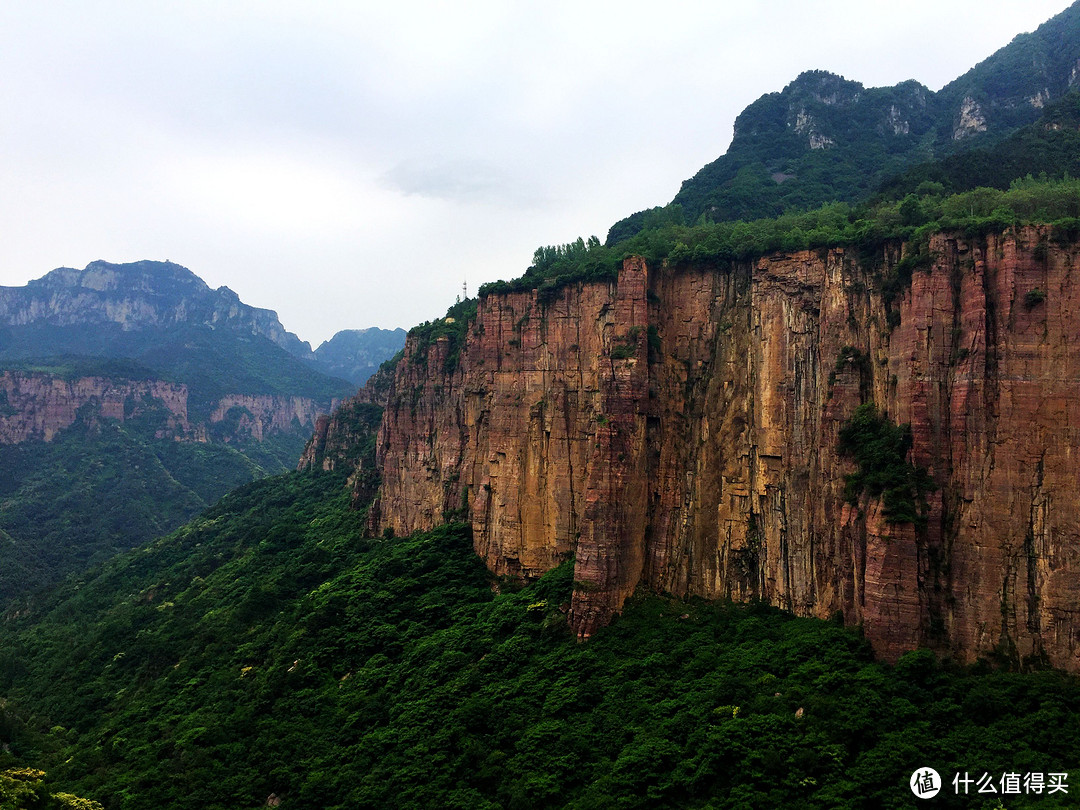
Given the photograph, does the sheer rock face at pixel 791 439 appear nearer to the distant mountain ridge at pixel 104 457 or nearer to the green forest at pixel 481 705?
the green forest at pixel 481 705

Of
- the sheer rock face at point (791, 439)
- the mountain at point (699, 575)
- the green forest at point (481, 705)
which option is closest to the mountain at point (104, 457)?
the green forest at point (481, 705)

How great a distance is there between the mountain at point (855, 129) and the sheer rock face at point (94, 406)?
11456 centimetres

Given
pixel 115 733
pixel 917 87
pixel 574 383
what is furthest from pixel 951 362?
pixel 917 87

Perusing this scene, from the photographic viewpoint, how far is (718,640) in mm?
34281

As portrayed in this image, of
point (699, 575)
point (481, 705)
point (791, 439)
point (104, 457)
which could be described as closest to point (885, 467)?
point (791, 439)

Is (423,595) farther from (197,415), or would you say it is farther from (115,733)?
(197,415)

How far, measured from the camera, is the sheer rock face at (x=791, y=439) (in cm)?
2831

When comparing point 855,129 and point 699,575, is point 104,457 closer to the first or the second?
point 699,575

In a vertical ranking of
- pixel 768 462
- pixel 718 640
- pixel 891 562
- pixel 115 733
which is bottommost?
pixel 115 733

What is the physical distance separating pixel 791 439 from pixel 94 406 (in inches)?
5674

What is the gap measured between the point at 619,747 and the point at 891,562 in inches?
523

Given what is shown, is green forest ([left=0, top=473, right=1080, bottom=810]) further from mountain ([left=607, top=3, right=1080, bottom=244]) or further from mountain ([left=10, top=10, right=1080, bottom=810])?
mountain ([left=607, top=3, right=1080, bottom=244])

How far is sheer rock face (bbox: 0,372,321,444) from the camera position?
13188 centimetres

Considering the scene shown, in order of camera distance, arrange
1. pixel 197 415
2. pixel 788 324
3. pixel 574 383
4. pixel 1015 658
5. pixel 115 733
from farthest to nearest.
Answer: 1. pixel 197 415
2. pixel 574 383
3. pixel 115 733
4. pixel 788 324
5. pixel 1015 658
